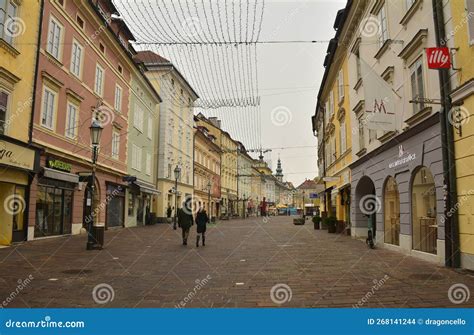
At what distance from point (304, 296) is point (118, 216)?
23247 millimetres

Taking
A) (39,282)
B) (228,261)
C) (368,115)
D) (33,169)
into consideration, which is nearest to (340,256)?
(228,261)

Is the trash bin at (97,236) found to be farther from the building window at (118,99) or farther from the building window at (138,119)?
the building window at (138,119)

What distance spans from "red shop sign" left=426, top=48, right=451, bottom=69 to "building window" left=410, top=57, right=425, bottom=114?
187 cm

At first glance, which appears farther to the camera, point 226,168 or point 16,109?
point 226,168

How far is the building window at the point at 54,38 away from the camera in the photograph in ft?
56.5

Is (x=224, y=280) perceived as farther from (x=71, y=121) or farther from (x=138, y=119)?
(x=138, y=119)

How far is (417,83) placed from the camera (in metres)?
11.4

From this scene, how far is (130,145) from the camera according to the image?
29.6m

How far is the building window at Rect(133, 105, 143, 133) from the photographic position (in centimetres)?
3058

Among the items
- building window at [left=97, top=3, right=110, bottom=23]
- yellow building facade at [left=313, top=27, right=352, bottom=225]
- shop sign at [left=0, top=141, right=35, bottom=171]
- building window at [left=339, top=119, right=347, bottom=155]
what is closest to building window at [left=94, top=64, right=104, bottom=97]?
building window at [left=97, top=3, right=110, bottom=23]

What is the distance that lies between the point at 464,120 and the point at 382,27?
7011 millimetres

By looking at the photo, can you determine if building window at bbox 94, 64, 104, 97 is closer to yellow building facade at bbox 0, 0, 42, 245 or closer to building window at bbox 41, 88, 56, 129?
building window at bbox 41, 88, 56, 129

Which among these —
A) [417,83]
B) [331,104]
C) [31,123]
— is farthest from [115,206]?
[417,83]

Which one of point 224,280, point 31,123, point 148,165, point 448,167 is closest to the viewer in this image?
point 224,280
